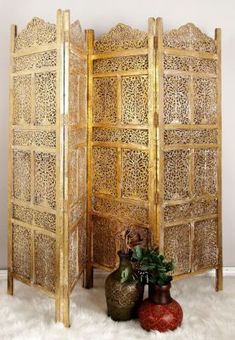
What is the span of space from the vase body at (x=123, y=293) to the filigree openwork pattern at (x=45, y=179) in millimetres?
526

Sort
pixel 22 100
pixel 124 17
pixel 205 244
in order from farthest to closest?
pixel 124 17 → pixel 205 244 → pixel 22 100

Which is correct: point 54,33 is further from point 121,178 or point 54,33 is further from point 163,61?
point 121,178

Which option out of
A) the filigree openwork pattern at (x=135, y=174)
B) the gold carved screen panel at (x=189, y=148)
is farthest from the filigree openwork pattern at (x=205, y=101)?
the filigree openwork pattern at (x=135, y=174)

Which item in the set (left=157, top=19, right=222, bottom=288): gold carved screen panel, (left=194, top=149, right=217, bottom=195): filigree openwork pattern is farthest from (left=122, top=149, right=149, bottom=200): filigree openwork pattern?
(left=194, top=149, right=217, bottom=195): filigree openwork pattern

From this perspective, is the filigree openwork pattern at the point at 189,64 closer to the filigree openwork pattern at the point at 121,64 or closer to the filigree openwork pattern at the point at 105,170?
the filigree openwork pattern at the point at 121,64

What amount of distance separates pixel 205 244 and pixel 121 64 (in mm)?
1301

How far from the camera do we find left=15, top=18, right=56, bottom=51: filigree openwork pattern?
2.49 metres

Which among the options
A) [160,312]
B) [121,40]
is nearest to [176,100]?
[121,40]

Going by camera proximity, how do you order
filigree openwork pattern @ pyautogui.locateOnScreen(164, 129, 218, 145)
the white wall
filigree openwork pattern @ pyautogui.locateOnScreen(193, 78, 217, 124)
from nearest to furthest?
filigree openwork pattern @ pyautogui.locateOnScreen(164, 129, 218, 145) → filigree openwork pattern @ pyautogui.locateOnScreen(193, 78, 217, 124) → the white wall

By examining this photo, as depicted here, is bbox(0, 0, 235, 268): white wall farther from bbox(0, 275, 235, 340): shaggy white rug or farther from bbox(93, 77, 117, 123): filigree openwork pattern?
bbox(0, 275, 235, 340): shaggy white rug

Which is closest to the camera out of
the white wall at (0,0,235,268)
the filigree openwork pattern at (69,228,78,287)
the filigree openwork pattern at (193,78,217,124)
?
the filigree openwork pattern at (69,228,78,287)

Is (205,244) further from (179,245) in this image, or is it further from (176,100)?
(176,100)

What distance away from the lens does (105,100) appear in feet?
9.32

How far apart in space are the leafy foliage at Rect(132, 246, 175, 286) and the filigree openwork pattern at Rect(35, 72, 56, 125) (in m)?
0.90
